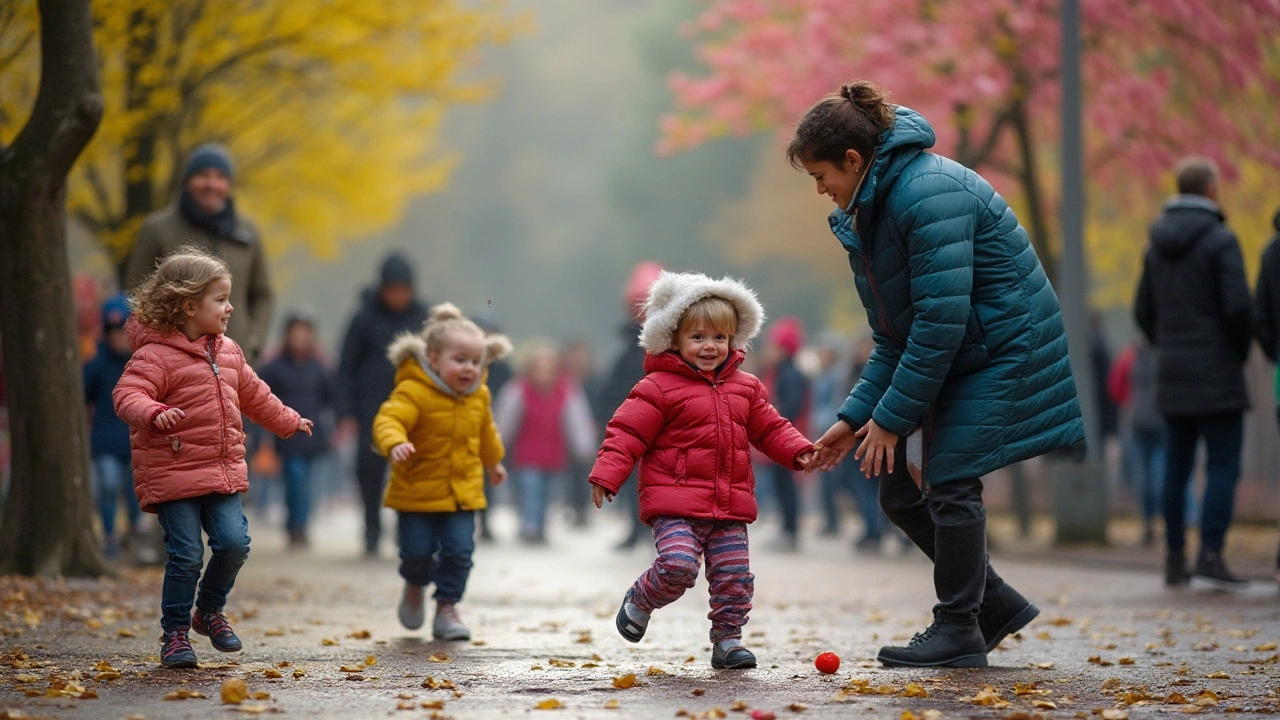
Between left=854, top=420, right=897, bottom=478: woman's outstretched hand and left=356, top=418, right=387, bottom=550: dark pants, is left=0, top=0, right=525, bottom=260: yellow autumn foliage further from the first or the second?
left=854, top=420, right=897, bottom=478: woman's outstretched hand

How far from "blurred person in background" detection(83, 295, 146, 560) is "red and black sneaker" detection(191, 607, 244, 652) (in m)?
5.27

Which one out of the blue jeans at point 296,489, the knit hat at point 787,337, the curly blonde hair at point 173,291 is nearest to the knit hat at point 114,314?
the blue jeans at point 296,489

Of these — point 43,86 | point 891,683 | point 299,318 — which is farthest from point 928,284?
point 299,318

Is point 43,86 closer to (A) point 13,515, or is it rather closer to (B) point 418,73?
(A) point 13,515

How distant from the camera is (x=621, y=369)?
14781 mm

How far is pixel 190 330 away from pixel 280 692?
61.8 inches

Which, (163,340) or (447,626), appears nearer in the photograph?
(163,340)

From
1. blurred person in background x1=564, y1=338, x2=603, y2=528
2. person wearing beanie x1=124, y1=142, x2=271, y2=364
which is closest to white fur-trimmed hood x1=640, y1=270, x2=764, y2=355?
person wearing beanie x1=124, y1=142, x2=271, y2=364

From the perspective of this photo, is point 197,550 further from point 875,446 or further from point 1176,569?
point 1176,569

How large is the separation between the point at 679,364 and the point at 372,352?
7189mm

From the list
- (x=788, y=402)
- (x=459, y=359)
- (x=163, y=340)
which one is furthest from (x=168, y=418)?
(x=788, y=402)

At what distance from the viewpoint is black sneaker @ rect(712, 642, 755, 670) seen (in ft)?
19.8

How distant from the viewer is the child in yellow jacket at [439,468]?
7.23 metres

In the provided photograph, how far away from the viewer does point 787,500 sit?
A: 48.5ft
